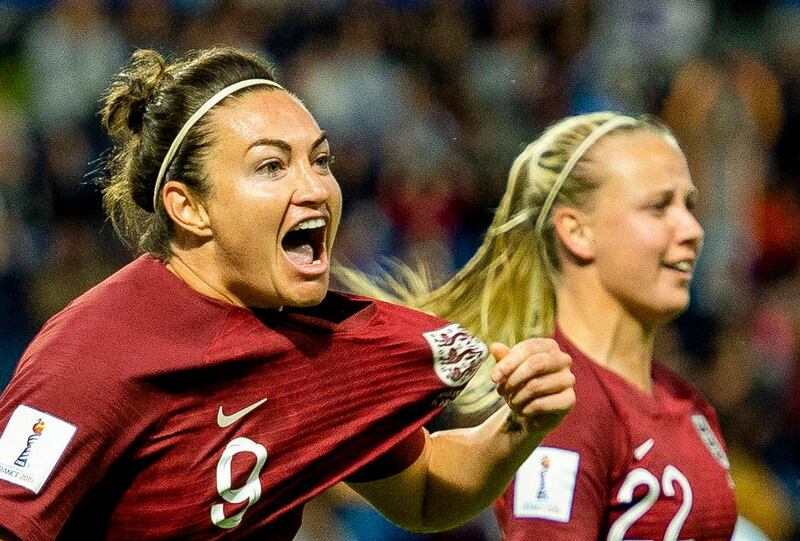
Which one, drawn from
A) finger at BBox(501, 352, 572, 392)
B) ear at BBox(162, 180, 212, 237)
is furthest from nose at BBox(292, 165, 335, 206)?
finger at BBox(501, 352, 572, 392)

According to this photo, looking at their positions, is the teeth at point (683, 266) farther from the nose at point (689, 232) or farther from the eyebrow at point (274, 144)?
the eyebrow at point (274, 144)

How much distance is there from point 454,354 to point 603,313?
637 mm

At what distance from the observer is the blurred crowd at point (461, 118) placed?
6949 millimetres

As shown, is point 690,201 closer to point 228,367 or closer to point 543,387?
point 543,387

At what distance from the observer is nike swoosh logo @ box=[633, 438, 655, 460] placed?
317 centimetres

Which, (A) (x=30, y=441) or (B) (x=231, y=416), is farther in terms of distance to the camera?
(B) (x=231, y=416)

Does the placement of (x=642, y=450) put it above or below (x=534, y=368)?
below

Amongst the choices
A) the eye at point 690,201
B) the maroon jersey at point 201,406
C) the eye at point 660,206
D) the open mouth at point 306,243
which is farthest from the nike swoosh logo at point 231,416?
the eye at point 690,201

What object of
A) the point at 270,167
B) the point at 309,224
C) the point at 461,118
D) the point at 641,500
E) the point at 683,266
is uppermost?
the point at 270,167

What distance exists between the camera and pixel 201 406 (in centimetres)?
264

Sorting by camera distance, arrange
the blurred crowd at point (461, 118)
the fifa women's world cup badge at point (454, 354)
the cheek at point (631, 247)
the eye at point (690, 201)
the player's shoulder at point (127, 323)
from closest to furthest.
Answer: the player's shoulder at point (127, 323)
the fifa women's world cup badge at point (454, 354)
the cheek at point (631, 247)
the eye at point (690, 201)
the blurred crowd at point (461, 118)

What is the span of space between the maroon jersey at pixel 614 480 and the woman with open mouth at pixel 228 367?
0.14m

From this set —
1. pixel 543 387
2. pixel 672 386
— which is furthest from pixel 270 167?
pixel 672 386

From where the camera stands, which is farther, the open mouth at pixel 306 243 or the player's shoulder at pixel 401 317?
the player's shoulder at pixel 401 317
